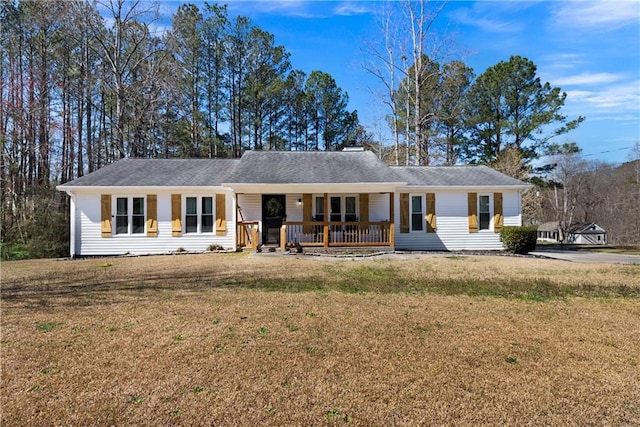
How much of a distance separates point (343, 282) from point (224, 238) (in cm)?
792

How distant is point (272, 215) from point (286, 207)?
676mm

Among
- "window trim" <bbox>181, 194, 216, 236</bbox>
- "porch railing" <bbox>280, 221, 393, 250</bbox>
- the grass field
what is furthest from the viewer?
"window trim" <bbox>181, 194, 216, 236</bbox>

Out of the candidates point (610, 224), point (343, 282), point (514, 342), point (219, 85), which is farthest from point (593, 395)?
point (610, 224)

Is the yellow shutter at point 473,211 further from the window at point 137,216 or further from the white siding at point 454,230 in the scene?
the window at point 137,216

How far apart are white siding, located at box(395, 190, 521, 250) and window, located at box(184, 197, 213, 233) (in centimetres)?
793

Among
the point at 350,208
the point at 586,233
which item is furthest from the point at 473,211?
Answer: the point at 586,233

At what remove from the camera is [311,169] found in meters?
14.6

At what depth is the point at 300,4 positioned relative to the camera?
11375mm

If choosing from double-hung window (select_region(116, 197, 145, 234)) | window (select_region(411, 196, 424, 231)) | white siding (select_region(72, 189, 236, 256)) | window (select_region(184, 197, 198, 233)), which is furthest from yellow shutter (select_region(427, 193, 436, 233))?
double-hung window (select_region(116, 197, 145, 234))

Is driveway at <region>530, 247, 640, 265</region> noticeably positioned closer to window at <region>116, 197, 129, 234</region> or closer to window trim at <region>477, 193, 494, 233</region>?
window trim at <region>477, 193, 494, 233</region>

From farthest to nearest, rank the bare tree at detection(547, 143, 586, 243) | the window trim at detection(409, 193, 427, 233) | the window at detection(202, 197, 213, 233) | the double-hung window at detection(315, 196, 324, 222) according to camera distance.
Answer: the bare tree at detection(547, 143, 586, 243), the window trim at detection(409, 193, 427, 233), the double-hung window at detection(315, 196, 324, 222), the window at detection(202, 197, 213, 233)

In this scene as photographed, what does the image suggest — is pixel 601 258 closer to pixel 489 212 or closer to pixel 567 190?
pixel 489 212

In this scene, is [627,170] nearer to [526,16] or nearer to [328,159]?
[526,16]

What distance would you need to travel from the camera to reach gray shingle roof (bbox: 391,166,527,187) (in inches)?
590
